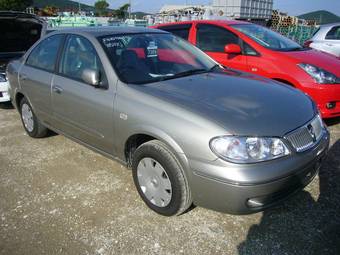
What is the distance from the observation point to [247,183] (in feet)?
7.13

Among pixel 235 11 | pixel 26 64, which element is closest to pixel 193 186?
pixel 26 64

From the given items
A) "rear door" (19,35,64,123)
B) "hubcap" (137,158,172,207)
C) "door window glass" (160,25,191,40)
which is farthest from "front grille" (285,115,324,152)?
"door window glass" (160,25,191,40)

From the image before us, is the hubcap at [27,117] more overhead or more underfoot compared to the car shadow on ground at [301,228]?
more overhead

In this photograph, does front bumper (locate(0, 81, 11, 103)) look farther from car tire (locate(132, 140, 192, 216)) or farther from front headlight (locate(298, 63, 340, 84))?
front headlight (locate(298, 63, 340, 84))

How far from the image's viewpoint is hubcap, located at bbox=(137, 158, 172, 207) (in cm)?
264

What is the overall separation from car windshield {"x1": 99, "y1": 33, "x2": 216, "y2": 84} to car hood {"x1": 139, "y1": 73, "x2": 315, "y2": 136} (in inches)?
7.5

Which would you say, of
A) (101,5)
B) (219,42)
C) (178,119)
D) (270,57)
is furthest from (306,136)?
(101,5)

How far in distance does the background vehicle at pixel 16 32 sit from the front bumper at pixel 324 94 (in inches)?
204

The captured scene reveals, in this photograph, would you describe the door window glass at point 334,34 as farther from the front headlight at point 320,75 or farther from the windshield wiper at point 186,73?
the windshield wiper at point 186,73

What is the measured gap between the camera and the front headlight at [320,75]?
14.5 ft

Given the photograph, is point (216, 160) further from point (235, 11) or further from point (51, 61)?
point (235, 11)

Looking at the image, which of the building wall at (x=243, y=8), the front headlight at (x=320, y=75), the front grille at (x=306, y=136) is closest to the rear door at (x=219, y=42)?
the front headlight at (x=320, y=75)

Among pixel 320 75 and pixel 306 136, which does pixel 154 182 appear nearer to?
pixel 306 136

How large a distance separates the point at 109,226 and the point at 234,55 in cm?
349
